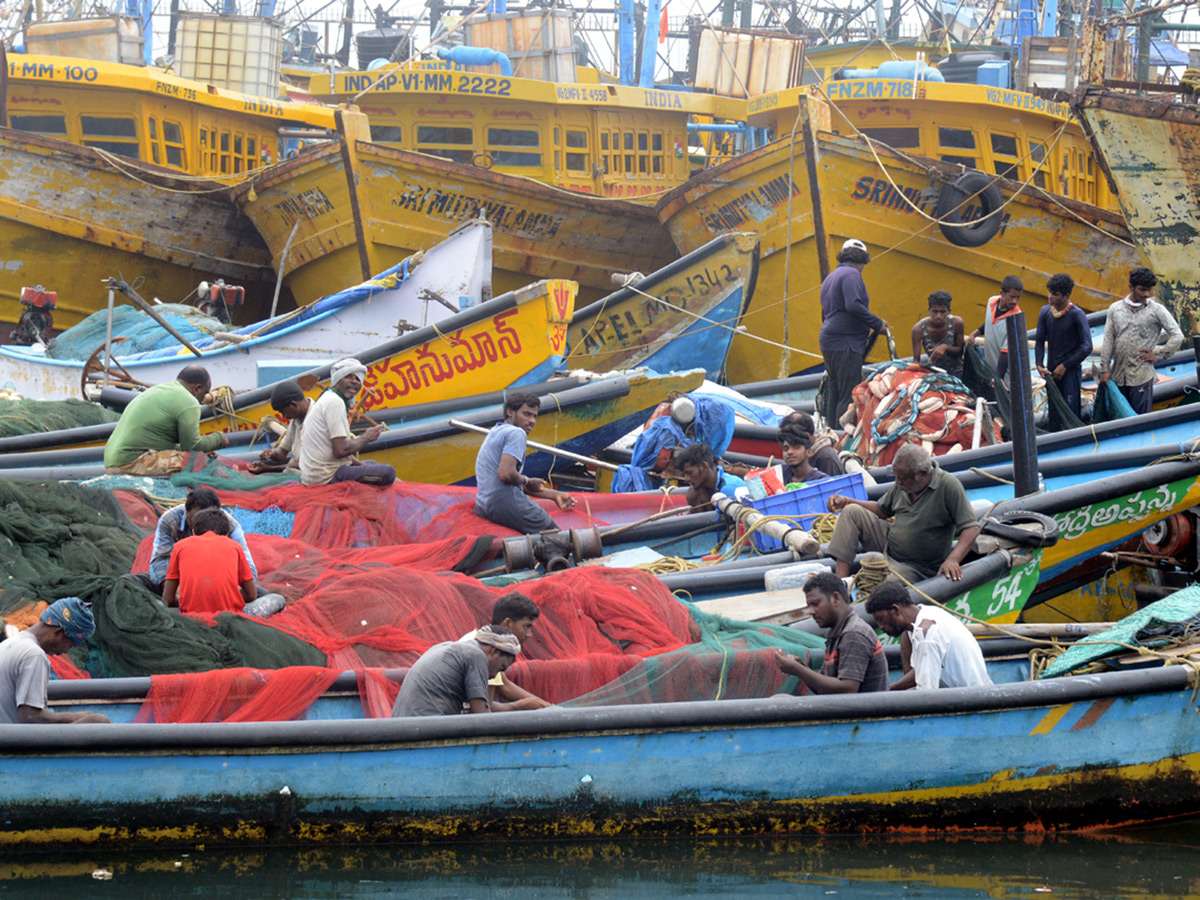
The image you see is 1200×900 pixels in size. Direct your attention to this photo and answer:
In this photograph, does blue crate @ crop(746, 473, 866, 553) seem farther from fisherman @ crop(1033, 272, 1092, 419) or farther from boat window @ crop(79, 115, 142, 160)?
boat window @ crop(79, 115, 142, 160)

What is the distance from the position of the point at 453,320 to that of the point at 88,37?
47.7 feet

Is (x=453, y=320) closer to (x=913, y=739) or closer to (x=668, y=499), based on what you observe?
(x=668, y=499)

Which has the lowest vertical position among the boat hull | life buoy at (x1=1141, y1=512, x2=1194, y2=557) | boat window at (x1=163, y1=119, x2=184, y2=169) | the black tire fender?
the boat hull

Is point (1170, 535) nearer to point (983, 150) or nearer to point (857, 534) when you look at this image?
point (857, 534)

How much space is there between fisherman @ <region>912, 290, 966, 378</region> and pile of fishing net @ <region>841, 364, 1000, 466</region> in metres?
→ 0.21

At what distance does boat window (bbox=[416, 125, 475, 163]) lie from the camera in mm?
19797

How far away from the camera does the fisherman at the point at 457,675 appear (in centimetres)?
576

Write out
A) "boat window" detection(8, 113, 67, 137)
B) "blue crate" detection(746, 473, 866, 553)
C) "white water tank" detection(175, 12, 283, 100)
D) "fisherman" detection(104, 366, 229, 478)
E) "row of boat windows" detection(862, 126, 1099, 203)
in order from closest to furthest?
1. "blue crate" detection(746, 473, 866, 553)
2. "fisherman" detection(104, 366, 229, 478)
3. "row of boat windows" detection(862, 126, 1099, 203)
4. "boat window" detection(8, 113, 67, 137)
5. "white water tank" detection(175, 12, 283, 100)

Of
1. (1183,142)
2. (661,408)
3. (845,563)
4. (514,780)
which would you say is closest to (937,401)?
(661,408)

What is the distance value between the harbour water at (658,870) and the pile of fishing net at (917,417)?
15.1ft

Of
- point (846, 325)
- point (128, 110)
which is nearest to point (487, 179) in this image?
point (128, 110)

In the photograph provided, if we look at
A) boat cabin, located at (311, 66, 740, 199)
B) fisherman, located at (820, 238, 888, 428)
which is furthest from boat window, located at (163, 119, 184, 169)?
fisherman, located at (820, 238, 888, 428)

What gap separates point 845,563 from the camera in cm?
710

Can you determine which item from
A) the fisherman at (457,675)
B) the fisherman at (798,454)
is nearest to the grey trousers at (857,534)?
the fisherman at (798,454)
